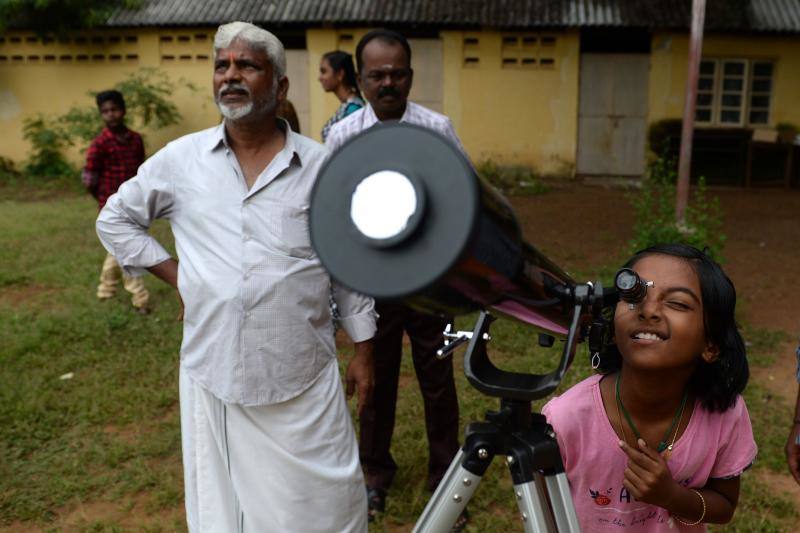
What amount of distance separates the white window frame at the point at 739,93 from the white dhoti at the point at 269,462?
10.8 m

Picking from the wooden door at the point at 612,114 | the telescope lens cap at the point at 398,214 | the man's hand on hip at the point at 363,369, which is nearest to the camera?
the telescope lens cap at the point at 398,214

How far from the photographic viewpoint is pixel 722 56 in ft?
38.0

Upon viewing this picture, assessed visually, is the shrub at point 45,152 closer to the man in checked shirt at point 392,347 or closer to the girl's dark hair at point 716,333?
the man in checked shirt at point 392,347

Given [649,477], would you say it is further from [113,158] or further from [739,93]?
[739,93]

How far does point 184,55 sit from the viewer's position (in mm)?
12344

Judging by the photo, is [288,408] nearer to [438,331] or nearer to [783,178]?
[438,331]

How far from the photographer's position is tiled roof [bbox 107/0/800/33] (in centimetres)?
1098

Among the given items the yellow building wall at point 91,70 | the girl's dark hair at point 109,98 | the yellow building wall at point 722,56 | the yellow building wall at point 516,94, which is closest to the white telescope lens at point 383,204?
the girl's dark hair at point 109,98

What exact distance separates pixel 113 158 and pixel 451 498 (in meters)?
4.95

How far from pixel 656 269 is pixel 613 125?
1072 cm

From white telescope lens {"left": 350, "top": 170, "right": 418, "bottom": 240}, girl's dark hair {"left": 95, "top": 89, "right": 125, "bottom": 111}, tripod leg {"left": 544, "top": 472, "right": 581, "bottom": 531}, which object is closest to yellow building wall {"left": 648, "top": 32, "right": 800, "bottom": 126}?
girl's dark hair {"left": 95, "top": 89, "right": 125, "bottom": 111}

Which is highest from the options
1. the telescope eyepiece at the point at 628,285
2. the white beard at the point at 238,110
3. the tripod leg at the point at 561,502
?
the white beard at the point at 238,110

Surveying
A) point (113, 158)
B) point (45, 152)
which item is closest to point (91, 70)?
point (45, 152)

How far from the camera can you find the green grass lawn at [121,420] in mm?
3201
